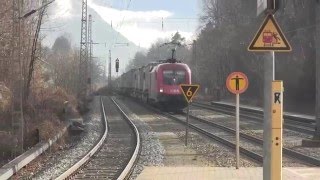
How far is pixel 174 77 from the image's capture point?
3978 cm

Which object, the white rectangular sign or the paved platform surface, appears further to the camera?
the paved platform surface

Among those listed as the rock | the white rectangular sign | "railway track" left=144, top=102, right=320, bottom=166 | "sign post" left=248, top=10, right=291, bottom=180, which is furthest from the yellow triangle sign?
the rock

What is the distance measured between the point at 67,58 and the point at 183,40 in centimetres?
5728

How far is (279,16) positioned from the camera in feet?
177

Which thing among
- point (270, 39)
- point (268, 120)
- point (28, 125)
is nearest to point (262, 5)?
point (270, 39)

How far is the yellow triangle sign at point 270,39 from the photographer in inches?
343

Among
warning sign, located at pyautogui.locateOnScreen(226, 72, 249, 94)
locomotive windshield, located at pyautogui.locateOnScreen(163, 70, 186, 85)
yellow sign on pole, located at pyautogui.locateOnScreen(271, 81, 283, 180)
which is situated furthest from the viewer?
locomotive windshield, located at pyautogui.locateOnScreen(163, 70, 186, 85)

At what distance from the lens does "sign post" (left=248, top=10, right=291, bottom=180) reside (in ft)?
28.2

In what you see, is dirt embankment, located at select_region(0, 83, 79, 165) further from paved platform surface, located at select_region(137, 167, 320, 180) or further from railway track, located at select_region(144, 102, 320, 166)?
railway track, located at select_region(144, 102, 320, 166)

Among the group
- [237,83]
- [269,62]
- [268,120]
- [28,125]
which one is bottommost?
[28,125]

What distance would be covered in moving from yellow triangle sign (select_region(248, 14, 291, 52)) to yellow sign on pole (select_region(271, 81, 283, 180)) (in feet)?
1.87

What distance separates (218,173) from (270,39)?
4.85 metres

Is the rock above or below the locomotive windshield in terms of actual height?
below

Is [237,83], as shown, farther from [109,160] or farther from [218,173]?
[109,160]
